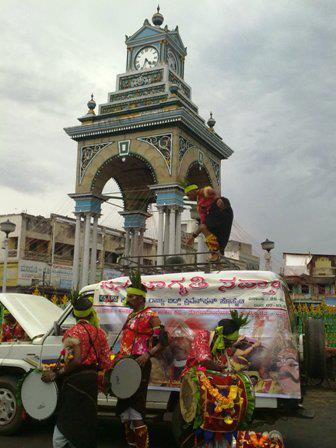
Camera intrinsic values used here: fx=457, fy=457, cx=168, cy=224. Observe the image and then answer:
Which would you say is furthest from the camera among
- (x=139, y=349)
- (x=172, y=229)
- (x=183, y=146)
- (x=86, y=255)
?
(x=86, y=255)

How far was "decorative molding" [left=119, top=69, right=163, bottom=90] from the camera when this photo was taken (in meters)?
19.7

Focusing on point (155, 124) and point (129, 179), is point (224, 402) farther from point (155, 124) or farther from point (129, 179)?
point (129, 179)

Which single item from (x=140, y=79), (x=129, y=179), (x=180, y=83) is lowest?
(x=129, y=179)

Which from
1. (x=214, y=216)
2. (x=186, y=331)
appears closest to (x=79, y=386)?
(x=186, y=331)

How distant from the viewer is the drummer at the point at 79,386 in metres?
4.23

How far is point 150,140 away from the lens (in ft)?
59.6

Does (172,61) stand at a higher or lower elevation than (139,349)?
higher

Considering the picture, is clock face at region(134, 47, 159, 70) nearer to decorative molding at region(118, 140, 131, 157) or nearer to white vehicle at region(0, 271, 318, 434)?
decorative molding at region(118, 140, 131, 157)

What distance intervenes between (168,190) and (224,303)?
37.8 ft

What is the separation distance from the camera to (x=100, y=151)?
1919cm

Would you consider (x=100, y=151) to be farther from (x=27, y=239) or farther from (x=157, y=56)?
(x=27, y=239)

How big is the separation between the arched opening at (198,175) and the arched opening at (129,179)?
1.68 m

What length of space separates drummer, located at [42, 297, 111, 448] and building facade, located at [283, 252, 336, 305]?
143ft

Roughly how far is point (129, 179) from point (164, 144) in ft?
15.5
